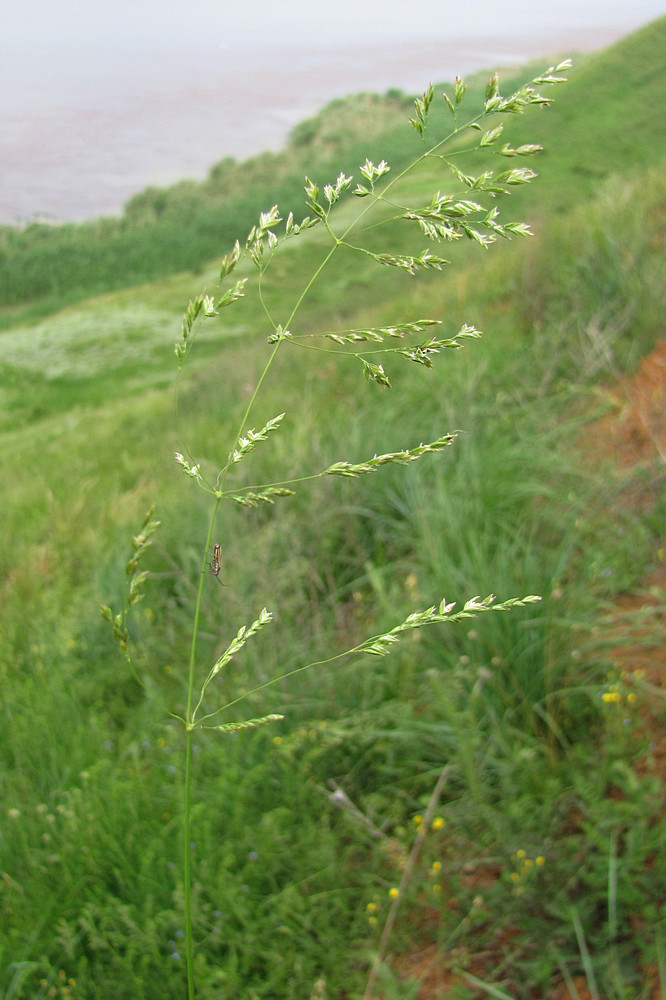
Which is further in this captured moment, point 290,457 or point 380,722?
point 290,457

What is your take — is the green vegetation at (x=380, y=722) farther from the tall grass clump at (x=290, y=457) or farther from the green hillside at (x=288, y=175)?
the green hillside at (x=288, y=175)

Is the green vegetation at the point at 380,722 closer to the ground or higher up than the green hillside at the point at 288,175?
closer to the ground

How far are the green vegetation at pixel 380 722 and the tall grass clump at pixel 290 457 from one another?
34 millimetres

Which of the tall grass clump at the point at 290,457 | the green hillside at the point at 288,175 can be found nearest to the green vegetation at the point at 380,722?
the tall grass clump at the point at 290,457

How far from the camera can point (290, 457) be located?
3.62 metres

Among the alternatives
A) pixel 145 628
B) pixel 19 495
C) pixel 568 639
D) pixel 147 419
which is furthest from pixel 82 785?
pixel 147 419

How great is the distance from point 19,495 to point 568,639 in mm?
5450

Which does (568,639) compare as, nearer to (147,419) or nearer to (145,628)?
(145,628)

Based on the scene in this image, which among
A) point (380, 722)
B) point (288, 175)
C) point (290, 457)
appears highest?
point (288, 175)

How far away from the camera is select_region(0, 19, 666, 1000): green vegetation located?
1622mm

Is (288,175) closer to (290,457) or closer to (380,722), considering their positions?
(290,457)

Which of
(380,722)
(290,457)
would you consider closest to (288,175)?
(290,457)

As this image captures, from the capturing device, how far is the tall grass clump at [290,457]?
0.71m

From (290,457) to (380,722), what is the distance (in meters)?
1.82
